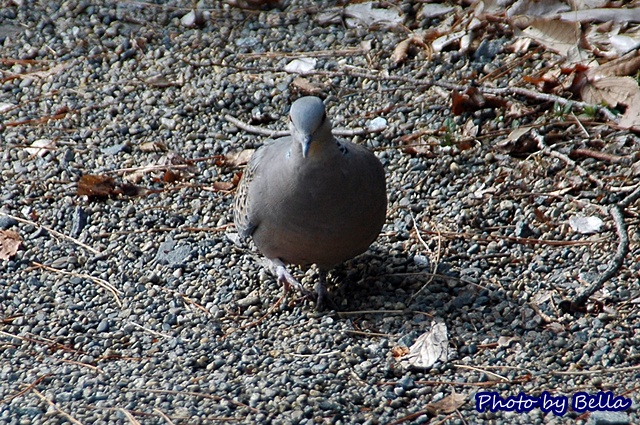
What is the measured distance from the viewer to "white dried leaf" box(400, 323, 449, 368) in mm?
3916

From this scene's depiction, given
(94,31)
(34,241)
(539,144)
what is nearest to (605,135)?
(539,144)

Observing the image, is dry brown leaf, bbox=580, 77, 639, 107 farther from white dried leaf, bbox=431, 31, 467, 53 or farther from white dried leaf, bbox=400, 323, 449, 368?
white dried leaf, bbox=400, 323, 449, 368

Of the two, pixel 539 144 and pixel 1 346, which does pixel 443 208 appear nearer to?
pixel 539 144

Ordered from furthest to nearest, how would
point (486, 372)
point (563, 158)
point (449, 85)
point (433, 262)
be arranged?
point (449, 85) < point (563, 158) < point (433, 262) < point (486, 372)

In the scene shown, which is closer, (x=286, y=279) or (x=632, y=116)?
(x=286, y=279)

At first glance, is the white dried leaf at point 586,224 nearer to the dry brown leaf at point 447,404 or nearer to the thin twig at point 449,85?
the thin twig at point 449,85

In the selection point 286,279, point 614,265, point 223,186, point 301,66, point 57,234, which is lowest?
point 57,234

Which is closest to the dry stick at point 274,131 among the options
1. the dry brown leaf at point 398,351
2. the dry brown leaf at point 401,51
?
the dry brown leaf at point 401,51

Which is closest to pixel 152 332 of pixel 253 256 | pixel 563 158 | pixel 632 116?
pixel 253 256

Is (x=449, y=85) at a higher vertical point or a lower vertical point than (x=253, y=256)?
higher

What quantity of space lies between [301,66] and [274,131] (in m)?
0.79

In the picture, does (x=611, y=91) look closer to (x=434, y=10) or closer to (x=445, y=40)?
(x=445, y=40)

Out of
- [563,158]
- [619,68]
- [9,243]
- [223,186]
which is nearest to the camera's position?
[563,158]

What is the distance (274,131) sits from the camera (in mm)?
5957
